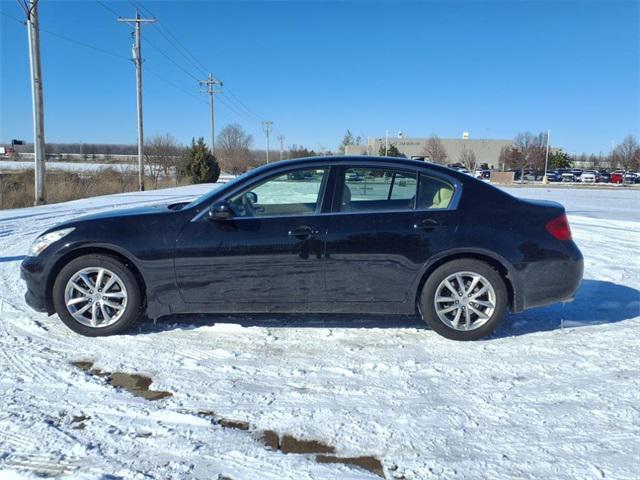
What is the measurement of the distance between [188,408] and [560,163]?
9047cm

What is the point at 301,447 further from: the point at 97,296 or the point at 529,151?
the point at 529,151

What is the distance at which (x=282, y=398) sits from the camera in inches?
124

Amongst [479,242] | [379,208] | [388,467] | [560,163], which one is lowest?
[388,467]

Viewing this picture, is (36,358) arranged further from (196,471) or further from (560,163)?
(560,163)

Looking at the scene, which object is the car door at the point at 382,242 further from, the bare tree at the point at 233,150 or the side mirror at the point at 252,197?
the bare tree at the point at 233,150

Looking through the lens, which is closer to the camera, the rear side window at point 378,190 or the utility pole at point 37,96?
the rear side window at point 378,190

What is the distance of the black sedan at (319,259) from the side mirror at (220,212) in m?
0.01

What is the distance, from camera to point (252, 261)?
4035mm

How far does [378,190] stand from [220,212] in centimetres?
141

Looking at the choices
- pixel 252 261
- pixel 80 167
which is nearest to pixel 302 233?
pixel 252 261

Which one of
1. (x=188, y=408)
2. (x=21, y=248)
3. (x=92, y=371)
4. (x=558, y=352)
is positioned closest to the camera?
(x=188, y=408)

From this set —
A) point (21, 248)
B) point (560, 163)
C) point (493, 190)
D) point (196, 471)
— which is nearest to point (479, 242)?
point (493, 190)

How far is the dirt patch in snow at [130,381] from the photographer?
10.4ft

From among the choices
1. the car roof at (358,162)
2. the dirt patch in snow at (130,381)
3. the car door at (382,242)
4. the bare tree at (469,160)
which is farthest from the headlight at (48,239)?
the bare tree at (469,160)
